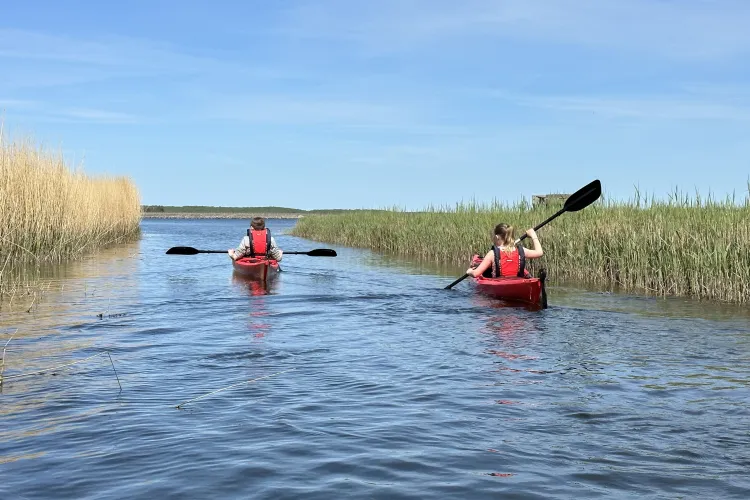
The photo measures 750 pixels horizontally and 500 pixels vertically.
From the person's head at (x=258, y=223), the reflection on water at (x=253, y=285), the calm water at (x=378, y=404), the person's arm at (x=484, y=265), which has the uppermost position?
the person's head at (x=258, y=223)

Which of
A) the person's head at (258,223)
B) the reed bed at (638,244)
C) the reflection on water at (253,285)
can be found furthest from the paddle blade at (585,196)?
the person's head at (258,223)

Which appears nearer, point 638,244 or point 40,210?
point 638,244

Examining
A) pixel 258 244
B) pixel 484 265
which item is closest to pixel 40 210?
pixel 258 244

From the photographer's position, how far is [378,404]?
212 inches

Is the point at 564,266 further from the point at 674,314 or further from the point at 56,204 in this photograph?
the point at 56,204

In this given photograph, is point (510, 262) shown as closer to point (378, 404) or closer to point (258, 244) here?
point (258, 244)

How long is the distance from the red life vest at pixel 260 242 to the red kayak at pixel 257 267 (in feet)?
0.77

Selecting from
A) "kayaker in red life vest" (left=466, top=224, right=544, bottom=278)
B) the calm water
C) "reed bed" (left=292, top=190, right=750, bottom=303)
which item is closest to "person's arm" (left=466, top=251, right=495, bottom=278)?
"kayaker in red life vest" (left=466, top=224, right=544, bottom=278)

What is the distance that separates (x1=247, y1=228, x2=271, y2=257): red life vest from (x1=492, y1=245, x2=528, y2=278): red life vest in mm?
5146

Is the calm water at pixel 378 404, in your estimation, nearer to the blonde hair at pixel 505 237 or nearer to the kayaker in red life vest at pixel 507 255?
the kayaker in red life vest at pixel 507 255

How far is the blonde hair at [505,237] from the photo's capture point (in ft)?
36.1

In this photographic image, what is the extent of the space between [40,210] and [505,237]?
34.9ft

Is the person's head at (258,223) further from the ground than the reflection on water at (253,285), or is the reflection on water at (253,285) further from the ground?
the person's head at (258,223)

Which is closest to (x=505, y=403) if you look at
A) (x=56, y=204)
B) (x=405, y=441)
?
(x=405, y=441)
